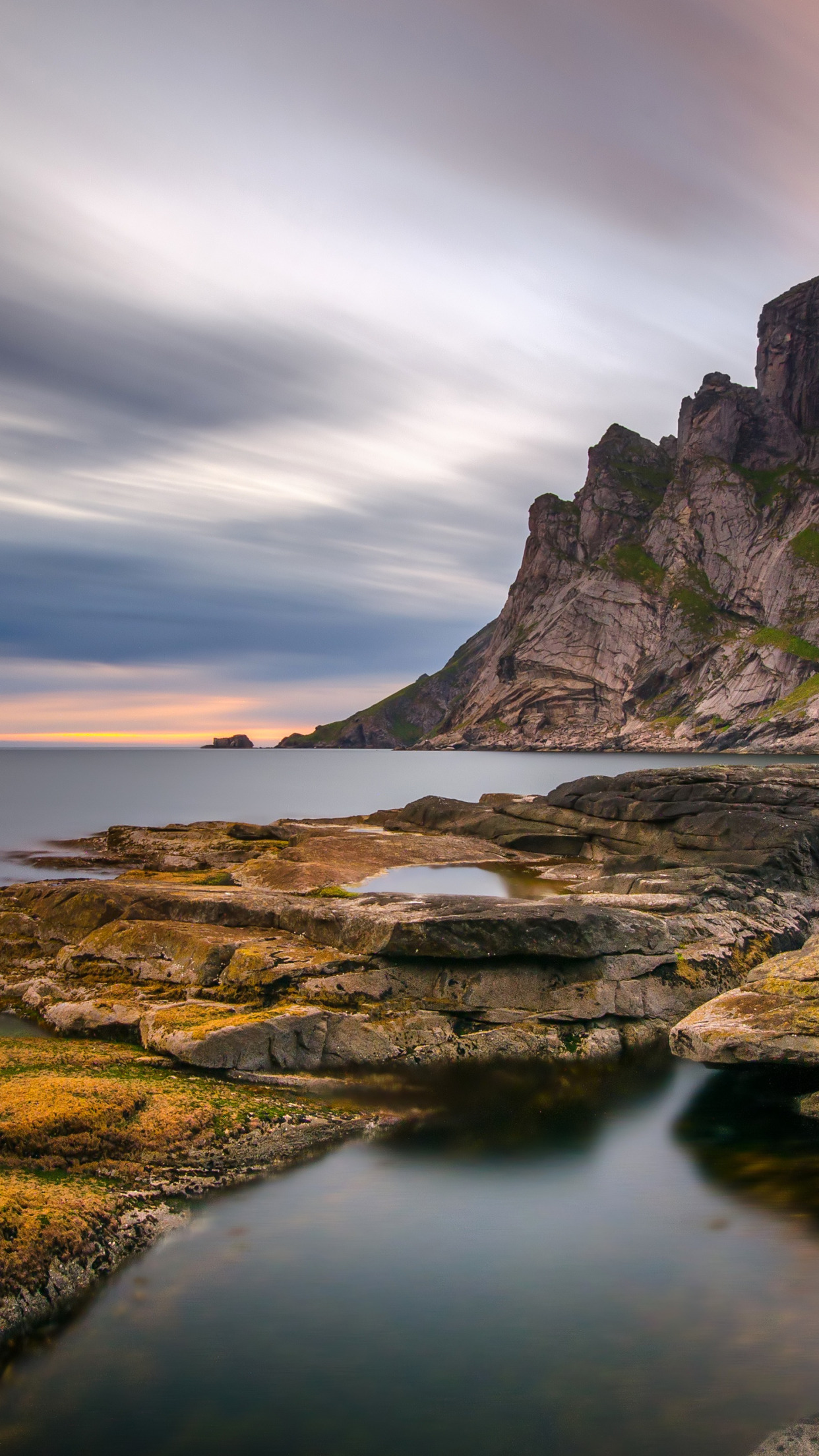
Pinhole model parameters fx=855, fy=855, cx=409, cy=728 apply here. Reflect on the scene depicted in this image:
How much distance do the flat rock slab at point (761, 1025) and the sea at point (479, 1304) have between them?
1154 millimetres

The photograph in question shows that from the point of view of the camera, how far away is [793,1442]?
25.5 feet

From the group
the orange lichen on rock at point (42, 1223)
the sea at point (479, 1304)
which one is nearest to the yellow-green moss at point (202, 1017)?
the sea at point (479, 1304)

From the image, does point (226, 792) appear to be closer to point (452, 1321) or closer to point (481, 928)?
point (481, 928)

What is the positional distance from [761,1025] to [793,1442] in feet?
29.0

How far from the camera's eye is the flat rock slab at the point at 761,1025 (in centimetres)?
1555

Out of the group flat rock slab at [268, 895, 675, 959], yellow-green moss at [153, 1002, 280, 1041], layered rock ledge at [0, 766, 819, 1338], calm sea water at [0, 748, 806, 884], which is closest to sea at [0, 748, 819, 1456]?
layered rock ledge at [0, 766, 819, 1338]

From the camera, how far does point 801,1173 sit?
43.1ft

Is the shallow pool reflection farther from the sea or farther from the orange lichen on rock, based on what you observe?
the orange lichen on rock

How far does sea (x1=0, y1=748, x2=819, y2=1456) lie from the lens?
8172 millimetres

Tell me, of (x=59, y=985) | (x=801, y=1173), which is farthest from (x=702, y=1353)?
(x=59, y=985)

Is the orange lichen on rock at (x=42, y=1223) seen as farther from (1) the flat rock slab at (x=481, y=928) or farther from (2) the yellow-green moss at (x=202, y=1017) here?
(1) the flat rock slab at (x=481, y=928)

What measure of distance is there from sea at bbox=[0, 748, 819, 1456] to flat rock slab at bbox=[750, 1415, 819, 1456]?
0.82 feet

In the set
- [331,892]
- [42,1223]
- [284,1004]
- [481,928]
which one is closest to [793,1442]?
[42,1223]

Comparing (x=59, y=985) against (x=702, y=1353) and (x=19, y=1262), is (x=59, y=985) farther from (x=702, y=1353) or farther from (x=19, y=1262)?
(x=702, y=1353)
